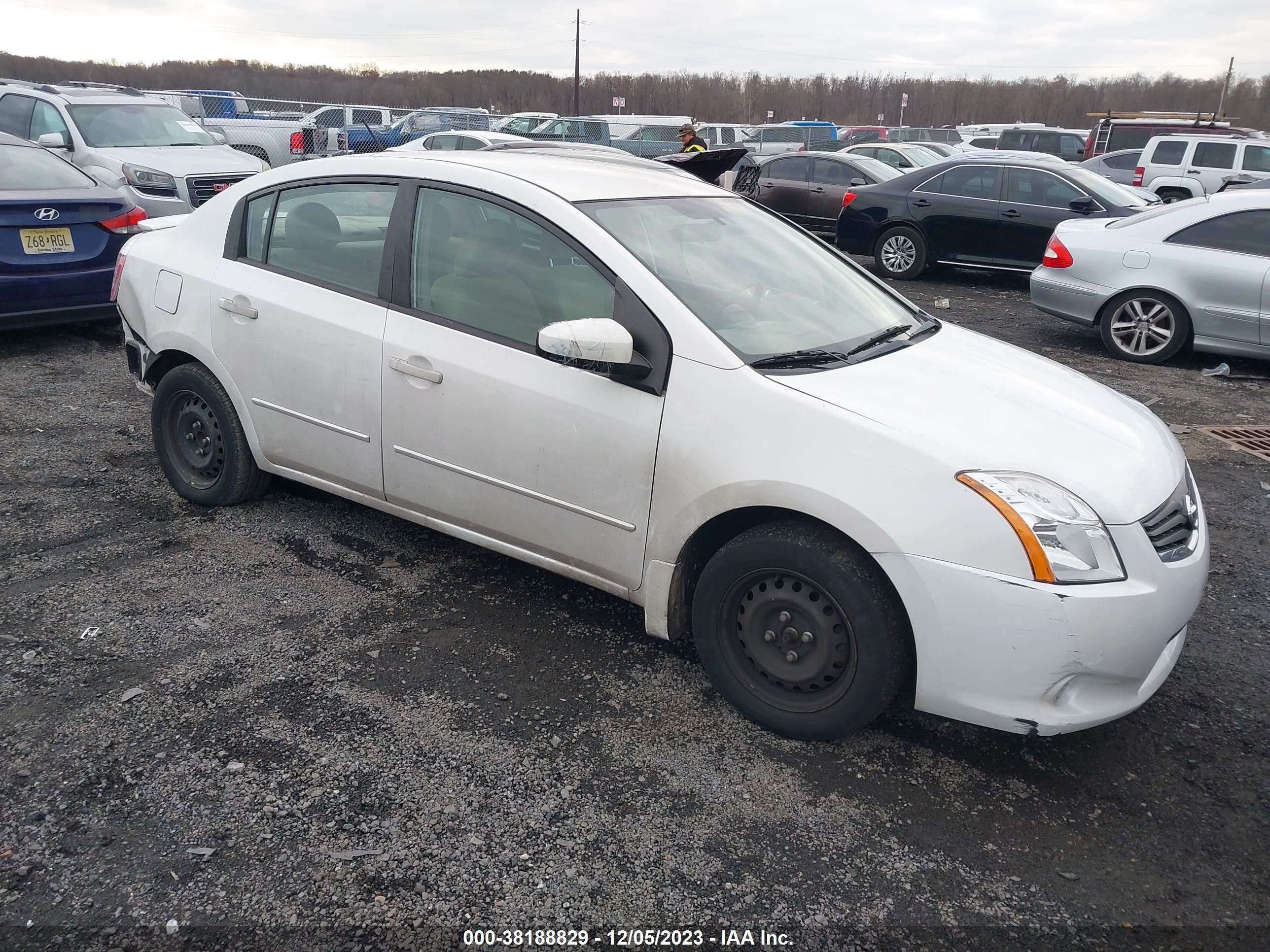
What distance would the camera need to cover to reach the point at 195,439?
4.54m

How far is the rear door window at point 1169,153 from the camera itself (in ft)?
59.8

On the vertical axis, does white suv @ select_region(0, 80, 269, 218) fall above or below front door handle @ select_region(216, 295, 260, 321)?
above

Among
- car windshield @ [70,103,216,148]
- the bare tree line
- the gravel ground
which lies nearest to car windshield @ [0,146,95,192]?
car windshield @ [70,103,216,148]

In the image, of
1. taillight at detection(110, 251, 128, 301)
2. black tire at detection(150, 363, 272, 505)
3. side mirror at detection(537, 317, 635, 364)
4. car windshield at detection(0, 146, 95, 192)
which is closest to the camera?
side mirror at detection(537, 317, 635, 364)

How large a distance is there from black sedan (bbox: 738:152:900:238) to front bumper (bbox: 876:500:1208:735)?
38.6 ft

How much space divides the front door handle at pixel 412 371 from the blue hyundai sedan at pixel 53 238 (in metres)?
4.28

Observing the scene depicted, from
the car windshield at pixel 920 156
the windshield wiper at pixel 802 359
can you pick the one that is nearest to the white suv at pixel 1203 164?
the car windshield at pixel 920 156

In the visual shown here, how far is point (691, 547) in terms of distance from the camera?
3.12 metres

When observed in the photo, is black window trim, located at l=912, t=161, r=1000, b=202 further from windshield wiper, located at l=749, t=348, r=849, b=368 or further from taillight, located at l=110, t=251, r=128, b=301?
taillight, located at l=110, t=251, r=128, b=301

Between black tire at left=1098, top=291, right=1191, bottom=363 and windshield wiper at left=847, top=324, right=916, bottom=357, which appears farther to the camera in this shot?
black tire at left=1098, top=291, right=1191, bottom=363

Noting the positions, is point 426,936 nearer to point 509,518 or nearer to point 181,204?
point 509,518

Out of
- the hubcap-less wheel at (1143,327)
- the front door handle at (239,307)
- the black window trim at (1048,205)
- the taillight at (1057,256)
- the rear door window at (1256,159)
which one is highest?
the rear door window at (1256,159)

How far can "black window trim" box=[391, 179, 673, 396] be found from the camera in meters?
3.06

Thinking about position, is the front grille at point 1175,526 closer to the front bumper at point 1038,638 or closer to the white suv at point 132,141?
the front bumper at point 1038,638
